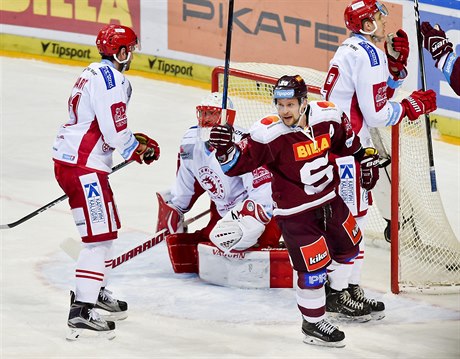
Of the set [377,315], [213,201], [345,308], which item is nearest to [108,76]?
[213,201]

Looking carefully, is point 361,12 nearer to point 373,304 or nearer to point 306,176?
point 306,176

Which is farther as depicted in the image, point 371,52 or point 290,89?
point 371,52

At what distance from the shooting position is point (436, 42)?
5793 mm

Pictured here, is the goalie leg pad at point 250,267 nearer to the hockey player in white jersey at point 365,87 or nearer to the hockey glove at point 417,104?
the hockey player in white jersey at point 365,87

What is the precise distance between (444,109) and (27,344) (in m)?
4.01

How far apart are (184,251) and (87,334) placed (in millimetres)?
954

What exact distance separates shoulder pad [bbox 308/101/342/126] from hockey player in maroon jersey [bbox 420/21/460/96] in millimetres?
604

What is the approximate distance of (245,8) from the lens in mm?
9844

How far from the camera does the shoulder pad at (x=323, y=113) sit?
5.38 metres

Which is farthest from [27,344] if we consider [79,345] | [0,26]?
[0,26]

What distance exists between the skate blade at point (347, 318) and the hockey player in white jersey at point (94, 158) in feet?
3.31

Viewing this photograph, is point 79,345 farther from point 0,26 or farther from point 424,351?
point 0,26

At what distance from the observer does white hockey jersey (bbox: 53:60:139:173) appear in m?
5.55

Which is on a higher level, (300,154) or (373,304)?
(300,154)
